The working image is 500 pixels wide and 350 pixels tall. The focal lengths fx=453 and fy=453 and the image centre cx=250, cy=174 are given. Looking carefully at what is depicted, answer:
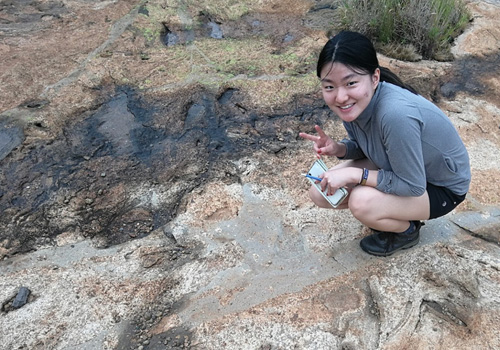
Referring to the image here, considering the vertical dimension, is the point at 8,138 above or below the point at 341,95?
below

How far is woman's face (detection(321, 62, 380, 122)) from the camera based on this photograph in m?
1.76

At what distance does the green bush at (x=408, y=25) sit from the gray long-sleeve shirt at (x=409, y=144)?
91.5 inches

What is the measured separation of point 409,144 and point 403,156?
0.05 meters

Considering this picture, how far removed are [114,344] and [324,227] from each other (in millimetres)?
1194

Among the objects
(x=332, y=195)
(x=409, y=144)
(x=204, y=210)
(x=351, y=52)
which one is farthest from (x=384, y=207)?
(x=204, y=210)

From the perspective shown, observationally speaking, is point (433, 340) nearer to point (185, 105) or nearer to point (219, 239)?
point (219, 239)

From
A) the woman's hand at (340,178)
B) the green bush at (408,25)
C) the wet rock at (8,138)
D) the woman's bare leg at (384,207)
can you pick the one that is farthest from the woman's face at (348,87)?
the green bush at (408,25)

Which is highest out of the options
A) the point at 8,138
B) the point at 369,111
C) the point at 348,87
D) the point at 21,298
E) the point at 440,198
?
the point at 348,87

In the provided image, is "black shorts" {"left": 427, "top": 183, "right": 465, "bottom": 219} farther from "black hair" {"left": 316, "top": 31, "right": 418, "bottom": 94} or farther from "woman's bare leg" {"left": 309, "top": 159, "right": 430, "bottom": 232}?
"black hair" {"left": 316, "top": 31, "right": 418, "bottom": 94}

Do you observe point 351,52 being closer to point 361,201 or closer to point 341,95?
point 341,95

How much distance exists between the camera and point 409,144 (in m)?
1.76

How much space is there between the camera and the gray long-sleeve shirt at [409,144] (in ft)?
5.79

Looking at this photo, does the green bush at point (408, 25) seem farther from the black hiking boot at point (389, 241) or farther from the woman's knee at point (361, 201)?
the woman's knee at point (361, 201)

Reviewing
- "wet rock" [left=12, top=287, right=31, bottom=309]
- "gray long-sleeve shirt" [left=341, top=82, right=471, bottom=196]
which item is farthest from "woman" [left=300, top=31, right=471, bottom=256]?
"wet rock" [left=12, top=287, right=31, bottom=309]
